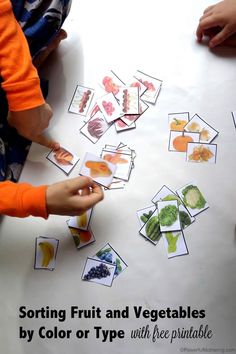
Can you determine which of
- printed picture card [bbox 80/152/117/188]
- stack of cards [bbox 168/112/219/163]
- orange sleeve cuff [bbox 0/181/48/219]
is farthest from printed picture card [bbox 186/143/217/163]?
orange sleeve cuff [bbox 0/181/48/219]

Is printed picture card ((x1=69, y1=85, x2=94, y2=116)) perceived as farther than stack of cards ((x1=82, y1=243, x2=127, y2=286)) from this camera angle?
Yes

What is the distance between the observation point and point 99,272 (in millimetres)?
958

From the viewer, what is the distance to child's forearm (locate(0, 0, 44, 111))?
868mm

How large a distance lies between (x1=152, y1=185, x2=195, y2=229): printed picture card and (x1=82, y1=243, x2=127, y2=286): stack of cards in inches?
6.9

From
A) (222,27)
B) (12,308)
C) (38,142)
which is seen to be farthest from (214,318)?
(222,27)

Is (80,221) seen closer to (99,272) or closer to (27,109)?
(99,272)

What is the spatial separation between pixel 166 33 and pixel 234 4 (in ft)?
0.67

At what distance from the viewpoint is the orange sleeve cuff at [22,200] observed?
0.84 metres

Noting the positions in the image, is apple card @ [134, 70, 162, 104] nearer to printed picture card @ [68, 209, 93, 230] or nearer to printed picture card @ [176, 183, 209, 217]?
printed picture card @ [176, 183, 209, 217]

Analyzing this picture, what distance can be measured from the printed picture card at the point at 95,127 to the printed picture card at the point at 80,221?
8.3 inches

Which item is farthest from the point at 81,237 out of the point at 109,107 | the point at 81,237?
the point at 109,107

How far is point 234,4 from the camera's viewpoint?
1082 mm

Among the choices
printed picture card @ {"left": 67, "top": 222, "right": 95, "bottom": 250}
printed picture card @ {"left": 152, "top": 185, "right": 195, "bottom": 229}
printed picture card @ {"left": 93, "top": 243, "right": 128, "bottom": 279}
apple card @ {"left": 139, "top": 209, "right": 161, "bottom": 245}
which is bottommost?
printed picture card @ {"left": 93, "top": 243, "right": 128, "bottom": 279}

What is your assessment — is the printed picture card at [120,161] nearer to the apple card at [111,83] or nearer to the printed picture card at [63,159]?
the printed picture card at [63,159]
